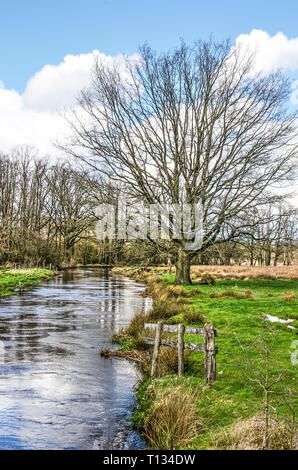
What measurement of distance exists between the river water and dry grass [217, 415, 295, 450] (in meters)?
1.52

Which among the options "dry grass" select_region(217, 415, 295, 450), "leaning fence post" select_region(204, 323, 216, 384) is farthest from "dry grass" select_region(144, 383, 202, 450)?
"leaning fence post" select_region(204, 323, 216, 384)

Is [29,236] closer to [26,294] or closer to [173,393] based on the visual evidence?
[26,294]

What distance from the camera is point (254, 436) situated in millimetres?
5098

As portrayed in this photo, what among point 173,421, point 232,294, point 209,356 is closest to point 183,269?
point 232,294

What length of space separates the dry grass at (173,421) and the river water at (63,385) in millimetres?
321

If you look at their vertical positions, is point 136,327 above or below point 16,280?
below

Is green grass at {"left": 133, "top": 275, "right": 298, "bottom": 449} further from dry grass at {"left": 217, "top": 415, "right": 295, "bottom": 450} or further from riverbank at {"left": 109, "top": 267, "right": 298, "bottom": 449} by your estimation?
dry grass at {"left": 217, "top": 415, "right": 295, "bottom": 450}

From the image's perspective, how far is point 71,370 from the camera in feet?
30.8

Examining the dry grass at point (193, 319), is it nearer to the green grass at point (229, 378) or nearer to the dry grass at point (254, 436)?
the green grass at point (229, 378)

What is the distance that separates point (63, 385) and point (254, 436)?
15.1 ft

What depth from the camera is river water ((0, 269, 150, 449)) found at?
6.22m

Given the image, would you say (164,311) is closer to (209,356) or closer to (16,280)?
(209,356)

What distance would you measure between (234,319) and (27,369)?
23.3 ft
